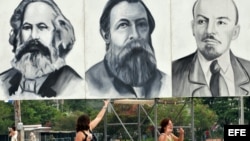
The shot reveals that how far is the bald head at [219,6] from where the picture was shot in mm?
17578

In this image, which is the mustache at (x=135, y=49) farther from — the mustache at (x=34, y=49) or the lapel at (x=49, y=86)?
the mustache at (x=34, y=49)

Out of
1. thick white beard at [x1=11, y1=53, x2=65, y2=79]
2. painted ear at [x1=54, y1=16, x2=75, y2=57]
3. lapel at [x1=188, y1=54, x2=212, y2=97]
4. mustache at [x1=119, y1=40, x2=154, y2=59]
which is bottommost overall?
lapel at [x1=188, y1=54, x2=212, y2=97]

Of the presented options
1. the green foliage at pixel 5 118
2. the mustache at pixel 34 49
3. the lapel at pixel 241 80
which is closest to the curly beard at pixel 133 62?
the mustache at pixel 34 49

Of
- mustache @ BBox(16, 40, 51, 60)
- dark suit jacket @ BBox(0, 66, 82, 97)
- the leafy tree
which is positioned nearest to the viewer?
dark suit jacket @ BBox(0, 66, 82, 97)

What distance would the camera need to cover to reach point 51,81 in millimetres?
17500

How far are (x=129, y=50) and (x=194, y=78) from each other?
1343 mm

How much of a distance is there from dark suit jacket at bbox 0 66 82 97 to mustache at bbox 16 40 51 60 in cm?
40

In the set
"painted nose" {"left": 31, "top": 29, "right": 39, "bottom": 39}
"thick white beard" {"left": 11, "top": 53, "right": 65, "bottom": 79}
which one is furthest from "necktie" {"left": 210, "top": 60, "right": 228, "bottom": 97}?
"painted nose" {"left": 31, "top": 29, "right": 39, "bottom": 39}

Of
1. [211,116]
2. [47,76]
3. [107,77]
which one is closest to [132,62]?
[107,77]

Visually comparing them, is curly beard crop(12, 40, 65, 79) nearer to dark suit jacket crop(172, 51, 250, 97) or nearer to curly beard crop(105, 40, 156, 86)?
curly beard crop(105, 40, 156, 86)

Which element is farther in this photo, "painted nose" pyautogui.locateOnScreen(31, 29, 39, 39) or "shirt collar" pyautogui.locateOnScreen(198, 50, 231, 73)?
"painted nose" pyautogui.locateOnScreen(31, 29, 39, 39)

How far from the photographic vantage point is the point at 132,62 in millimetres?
17438

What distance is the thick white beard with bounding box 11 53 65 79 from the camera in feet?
57.5

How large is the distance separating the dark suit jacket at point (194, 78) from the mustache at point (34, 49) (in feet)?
8.11
